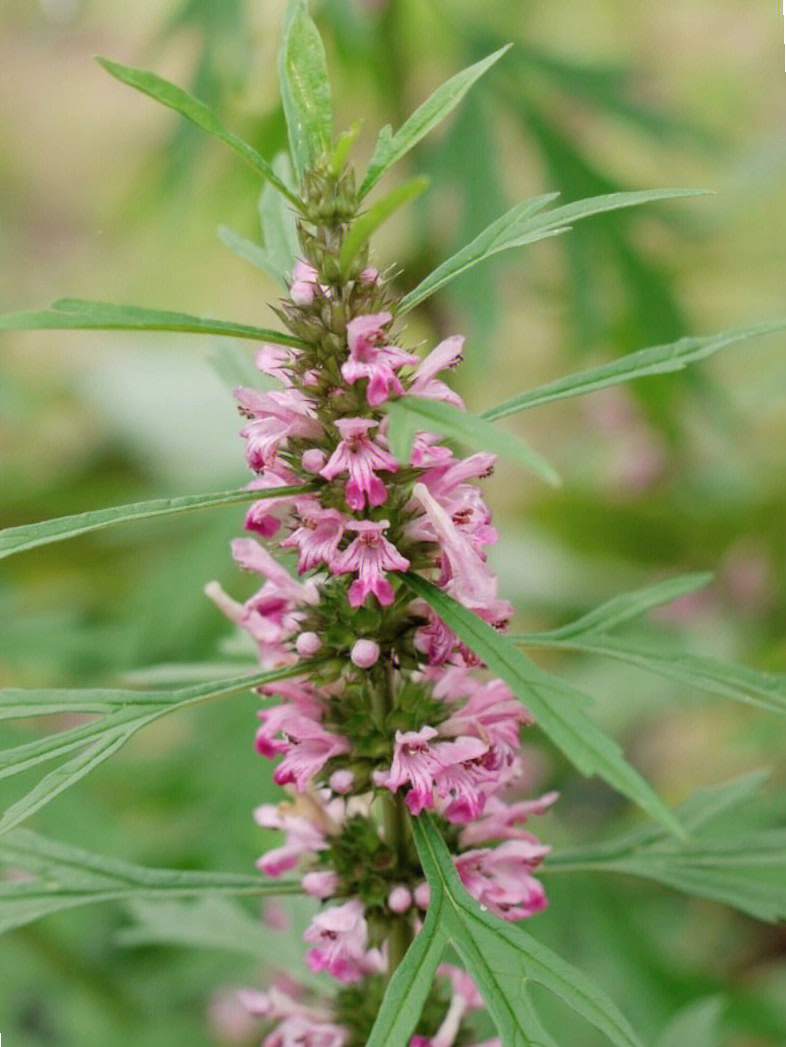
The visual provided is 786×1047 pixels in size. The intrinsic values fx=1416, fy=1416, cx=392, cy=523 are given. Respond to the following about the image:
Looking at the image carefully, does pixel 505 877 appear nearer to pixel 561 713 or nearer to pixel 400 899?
pixel 400 899

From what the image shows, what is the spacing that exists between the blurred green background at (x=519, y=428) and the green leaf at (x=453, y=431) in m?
1.16

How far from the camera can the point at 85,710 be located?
88 cm

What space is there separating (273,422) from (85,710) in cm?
21

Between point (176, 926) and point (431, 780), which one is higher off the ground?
point (431, 780)

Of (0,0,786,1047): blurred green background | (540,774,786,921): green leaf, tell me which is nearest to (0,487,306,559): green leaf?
(540,774,786,921): green leaf

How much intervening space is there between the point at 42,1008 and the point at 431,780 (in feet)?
6.20

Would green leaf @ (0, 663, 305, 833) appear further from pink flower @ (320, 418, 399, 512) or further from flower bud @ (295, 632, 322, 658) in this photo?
pink flower @ (320, 418, 399, 512)

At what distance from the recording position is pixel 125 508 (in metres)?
0.79

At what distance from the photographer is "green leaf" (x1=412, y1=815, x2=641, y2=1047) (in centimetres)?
82

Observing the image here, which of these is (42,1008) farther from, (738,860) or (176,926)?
(738,860)

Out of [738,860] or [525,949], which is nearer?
[525,949]

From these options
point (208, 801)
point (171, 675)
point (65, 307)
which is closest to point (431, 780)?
point (171, 675)

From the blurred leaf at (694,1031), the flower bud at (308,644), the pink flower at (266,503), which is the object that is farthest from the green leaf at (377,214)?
the blurred leaf at (694,1031)

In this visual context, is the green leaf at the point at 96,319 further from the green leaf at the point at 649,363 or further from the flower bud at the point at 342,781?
the flower bud at the point at 342,781
